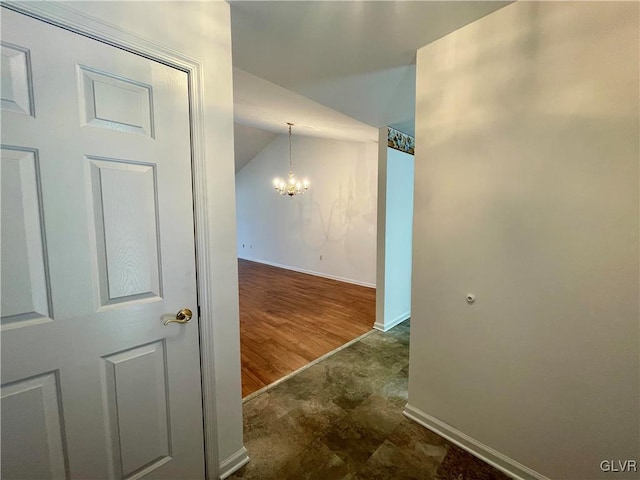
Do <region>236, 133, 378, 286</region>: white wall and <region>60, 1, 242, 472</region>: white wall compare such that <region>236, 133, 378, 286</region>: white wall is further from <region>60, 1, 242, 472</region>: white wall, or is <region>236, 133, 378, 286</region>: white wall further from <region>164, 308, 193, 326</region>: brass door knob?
<region>164, 308, 193, 326</region>: brass door knob

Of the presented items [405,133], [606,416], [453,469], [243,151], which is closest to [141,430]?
[453,469]

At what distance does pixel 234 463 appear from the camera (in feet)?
4.79

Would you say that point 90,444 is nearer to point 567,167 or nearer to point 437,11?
point 567,167

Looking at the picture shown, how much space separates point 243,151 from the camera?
693 cm

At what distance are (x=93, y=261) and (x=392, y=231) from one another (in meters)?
2.84

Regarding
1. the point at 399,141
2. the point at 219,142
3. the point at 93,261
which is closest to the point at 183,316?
the point at 93,261

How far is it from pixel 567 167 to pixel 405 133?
242cm

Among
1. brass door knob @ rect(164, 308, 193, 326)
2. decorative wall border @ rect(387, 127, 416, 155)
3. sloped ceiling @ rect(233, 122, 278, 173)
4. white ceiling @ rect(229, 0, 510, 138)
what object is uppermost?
sloped ceiling @ rect(233, 122, 278, 173)

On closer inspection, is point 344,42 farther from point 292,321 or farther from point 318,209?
point 318,209

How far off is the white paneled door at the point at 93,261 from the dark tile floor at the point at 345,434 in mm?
586

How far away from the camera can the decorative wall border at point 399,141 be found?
309 centimetres

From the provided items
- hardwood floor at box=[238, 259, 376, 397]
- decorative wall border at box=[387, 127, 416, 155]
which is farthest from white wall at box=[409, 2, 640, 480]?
decorative wall border at box=[387, 127, 416, 155]

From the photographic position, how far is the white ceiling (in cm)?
132

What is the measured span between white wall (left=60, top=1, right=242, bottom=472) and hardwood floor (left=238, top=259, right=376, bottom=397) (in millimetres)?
799
